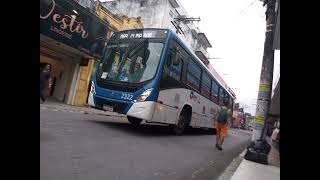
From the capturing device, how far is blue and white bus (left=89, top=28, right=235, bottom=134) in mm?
9234

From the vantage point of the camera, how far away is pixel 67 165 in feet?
15.5

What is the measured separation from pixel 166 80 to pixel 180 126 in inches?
102

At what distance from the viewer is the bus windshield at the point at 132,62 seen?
31.0ft

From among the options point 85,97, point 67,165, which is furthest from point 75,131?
point 85,97

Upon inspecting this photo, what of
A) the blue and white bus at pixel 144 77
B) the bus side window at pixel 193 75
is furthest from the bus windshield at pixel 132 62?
the bus side window at pixel 193 75

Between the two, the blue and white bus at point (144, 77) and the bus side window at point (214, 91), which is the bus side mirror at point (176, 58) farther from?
the bus side window at point (214, 91)

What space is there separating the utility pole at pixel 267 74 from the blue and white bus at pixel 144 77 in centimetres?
280

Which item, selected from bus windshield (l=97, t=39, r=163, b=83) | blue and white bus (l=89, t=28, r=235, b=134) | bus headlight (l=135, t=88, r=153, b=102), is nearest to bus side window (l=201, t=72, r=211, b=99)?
blue and white bus (l=89, t=28, r=235, b=134)

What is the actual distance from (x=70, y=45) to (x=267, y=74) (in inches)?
490

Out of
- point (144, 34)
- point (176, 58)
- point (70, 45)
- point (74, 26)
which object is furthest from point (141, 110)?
point (74, 26)

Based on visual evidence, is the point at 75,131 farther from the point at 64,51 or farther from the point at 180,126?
the point at 64,51

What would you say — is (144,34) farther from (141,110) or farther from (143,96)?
(141,110)

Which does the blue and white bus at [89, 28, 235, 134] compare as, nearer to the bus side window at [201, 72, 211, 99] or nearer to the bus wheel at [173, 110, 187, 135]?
the bus wheel at [173, 110, 187, 135]

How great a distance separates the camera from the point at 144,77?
30.7 feet
